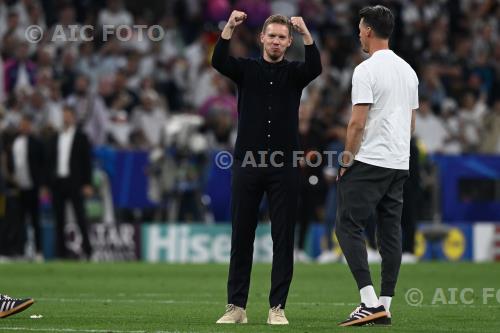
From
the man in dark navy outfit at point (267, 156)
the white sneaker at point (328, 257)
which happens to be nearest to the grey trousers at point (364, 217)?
the man in dark navy outfit at point (267, 156)

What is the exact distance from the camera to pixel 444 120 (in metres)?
25.9

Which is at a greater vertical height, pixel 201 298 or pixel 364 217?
pixel 364 217

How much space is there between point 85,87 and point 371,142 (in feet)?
45.4

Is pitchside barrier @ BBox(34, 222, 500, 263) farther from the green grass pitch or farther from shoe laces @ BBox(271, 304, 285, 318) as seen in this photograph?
shoe laces @ BBox(271, 304, 285, 318)

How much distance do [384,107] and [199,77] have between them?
627 inches

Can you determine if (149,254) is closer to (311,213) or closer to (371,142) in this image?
(311,213)

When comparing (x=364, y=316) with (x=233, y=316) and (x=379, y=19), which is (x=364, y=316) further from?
(x=379, y=19)

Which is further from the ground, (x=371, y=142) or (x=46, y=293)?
(x=371, y=142)

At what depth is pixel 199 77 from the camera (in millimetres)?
26172

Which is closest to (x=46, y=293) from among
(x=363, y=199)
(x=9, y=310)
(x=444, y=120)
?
(x=9, y=310)

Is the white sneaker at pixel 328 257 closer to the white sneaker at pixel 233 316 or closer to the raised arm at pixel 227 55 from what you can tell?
the white sneaker at pixel 233 316
